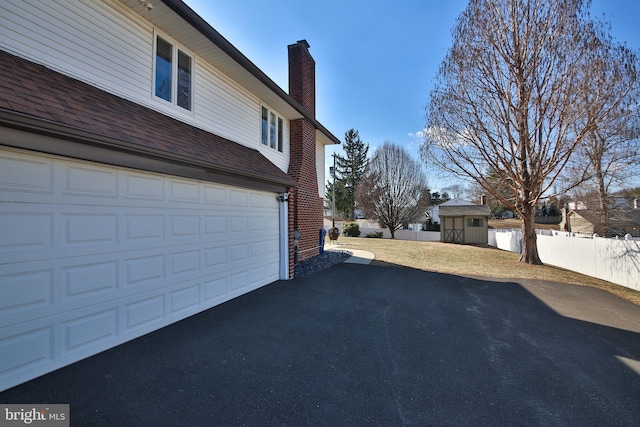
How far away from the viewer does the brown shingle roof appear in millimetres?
2904

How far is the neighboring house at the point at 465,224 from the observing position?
21078mm

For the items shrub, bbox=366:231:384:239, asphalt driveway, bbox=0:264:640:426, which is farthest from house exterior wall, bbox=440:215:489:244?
asphalt driveway, bbox=0:264:640:426

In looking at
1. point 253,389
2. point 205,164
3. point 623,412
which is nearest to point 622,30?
point 623,412

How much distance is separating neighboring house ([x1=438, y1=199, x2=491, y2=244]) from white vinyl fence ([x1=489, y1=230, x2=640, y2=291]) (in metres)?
8.33

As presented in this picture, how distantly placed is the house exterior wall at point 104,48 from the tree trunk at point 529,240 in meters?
12.2

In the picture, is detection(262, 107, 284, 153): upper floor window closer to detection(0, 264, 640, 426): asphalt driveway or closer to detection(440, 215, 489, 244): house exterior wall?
detection(0, 264, 640, 426): asphalt driveway

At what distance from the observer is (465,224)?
21.5 m

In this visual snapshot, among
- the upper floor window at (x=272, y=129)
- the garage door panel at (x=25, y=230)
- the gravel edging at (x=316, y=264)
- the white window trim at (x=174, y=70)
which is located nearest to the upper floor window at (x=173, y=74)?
the white window trim at (x=174, y=70)

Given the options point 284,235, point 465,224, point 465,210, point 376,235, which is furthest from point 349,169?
point 284,235

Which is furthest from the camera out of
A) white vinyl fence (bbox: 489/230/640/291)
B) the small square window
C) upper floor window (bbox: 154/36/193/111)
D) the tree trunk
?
the small square window

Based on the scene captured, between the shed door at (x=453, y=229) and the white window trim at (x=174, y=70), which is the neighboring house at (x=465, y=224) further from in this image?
the white window trim at (x=174, y=70)

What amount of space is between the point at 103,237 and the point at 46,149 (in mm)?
1230

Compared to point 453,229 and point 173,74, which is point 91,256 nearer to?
point 173,74

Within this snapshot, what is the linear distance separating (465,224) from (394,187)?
6772 millimetres
